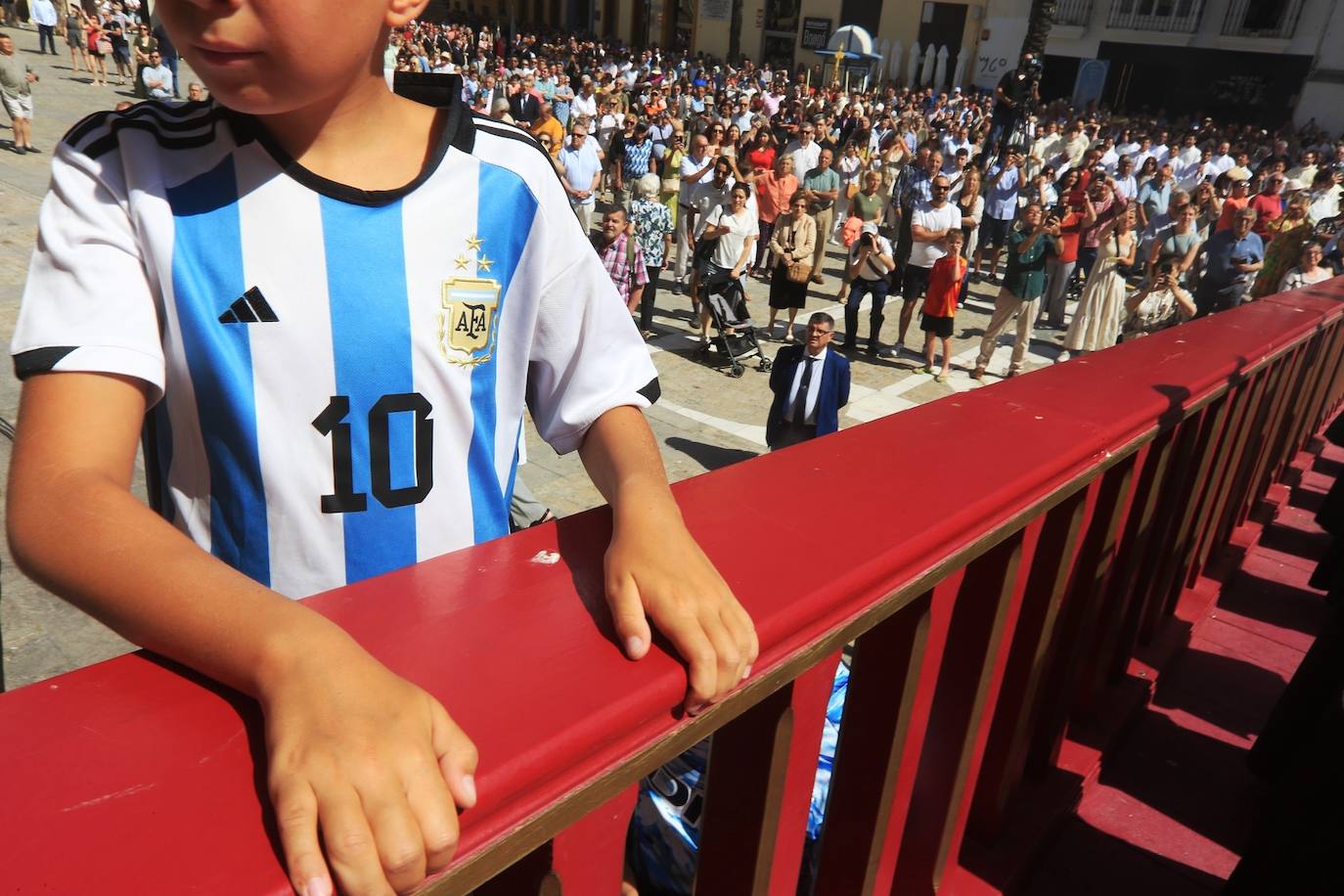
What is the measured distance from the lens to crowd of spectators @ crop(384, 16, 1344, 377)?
32.3 feet

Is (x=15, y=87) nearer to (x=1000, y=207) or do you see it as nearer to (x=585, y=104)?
(x=585, y=104)

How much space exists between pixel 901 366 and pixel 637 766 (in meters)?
10.0

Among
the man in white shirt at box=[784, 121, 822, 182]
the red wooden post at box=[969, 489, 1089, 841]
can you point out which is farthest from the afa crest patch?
the man in white shirt at box=[784, 121, 822, 182]

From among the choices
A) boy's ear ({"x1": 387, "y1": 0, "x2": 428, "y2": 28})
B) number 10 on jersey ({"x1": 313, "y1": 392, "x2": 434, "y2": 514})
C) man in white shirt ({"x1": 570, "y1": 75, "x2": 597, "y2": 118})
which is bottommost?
man in white shirt ({"x1": 570, "y1": 75, "x2": 597, "y2": 118})

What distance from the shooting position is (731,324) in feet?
31.3

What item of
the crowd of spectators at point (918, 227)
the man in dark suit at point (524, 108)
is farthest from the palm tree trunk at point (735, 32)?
the man in dark suit at point (524, 108)

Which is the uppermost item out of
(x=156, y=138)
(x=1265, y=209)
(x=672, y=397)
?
(x=156, y=138)

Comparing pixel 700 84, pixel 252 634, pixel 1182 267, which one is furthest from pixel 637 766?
pixel 700 84

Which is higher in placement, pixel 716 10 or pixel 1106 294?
pixel 716 10

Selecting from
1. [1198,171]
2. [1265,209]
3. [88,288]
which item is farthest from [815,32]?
[88,288]

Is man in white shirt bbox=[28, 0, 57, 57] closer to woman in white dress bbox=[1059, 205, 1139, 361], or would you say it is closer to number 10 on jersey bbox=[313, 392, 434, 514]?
woman in white dress bbox=[1059, 205, 1139, 361]

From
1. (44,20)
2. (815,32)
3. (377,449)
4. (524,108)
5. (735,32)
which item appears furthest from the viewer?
(735,32)

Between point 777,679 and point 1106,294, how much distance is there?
1044cm

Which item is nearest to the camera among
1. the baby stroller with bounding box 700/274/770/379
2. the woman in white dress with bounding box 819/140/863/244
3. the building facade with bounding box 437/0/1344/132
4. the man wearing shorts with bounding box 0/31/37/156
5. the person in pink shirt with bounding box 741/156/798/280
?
the baby stroller with bounding box 700/274/770/379
